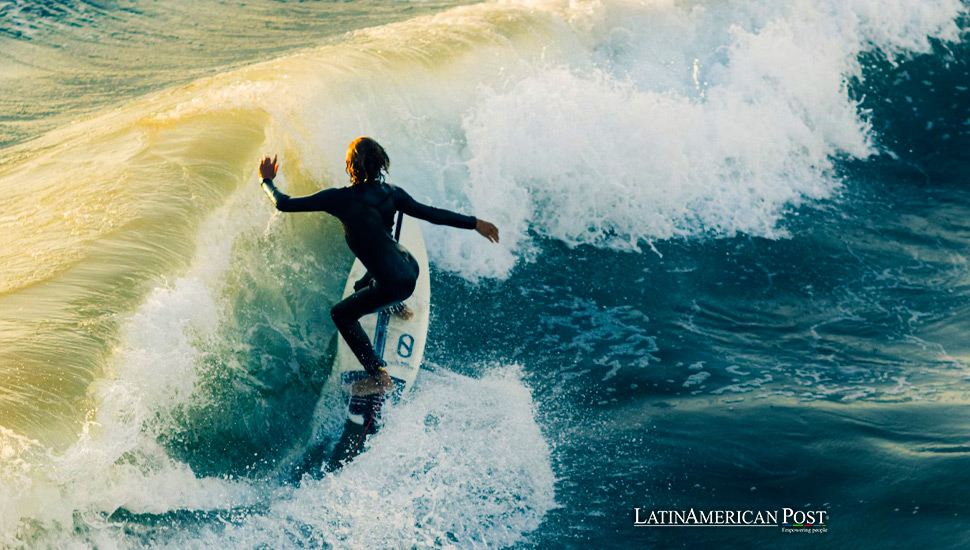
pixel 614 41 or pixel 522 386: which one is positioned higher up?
pixel 614 41

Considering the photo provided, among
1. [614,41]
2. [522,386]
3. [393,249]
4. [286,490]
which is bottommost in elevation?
[286,490]

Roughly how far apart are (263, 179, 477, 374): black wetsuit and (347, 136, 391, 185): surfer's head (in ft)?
0.17

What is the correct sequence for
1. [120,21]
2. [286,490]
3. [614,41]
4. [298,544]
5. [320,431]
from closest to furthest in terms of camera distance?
1. [298,544]
2. [286,490]
3. [320,431]
4. [614,41]
5. [120,21]

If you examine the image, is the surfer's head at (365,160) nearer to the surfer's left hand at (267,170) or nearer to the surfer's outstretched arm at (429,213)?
the surfer's outstretched arm at (429,213)

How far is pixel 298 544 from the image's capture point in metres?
3.99

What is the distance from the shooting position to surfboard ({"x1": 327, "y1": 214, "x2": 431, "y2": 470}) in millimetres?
4914

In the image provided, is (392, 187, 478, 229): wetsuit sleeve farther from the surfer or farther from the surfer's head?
the surfer's head

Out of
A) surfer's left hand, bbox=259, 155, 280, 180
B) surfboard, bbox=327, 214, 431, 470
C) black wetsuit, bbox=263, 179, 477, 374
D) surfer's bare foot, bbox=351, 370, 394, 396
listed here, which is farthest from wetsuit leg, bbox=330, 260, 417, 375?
surfer's left hand, bbox=259, 155, 280, 180

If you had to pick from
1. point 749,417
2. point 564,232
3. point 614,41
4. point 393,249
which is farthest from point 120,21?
point 749,417

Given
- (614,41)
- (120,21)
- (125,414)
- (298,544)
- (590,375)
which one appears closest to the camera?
(298,544)

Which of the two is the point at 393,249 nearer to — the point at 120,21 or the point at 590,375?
the point at 590,375

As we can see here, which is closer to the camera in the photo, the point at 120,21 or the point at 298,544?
the point at 298,544

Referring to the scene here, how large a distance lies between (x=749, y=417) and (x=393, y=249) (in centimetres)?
269

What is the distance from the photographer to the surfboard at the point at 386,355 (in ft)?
16.1
